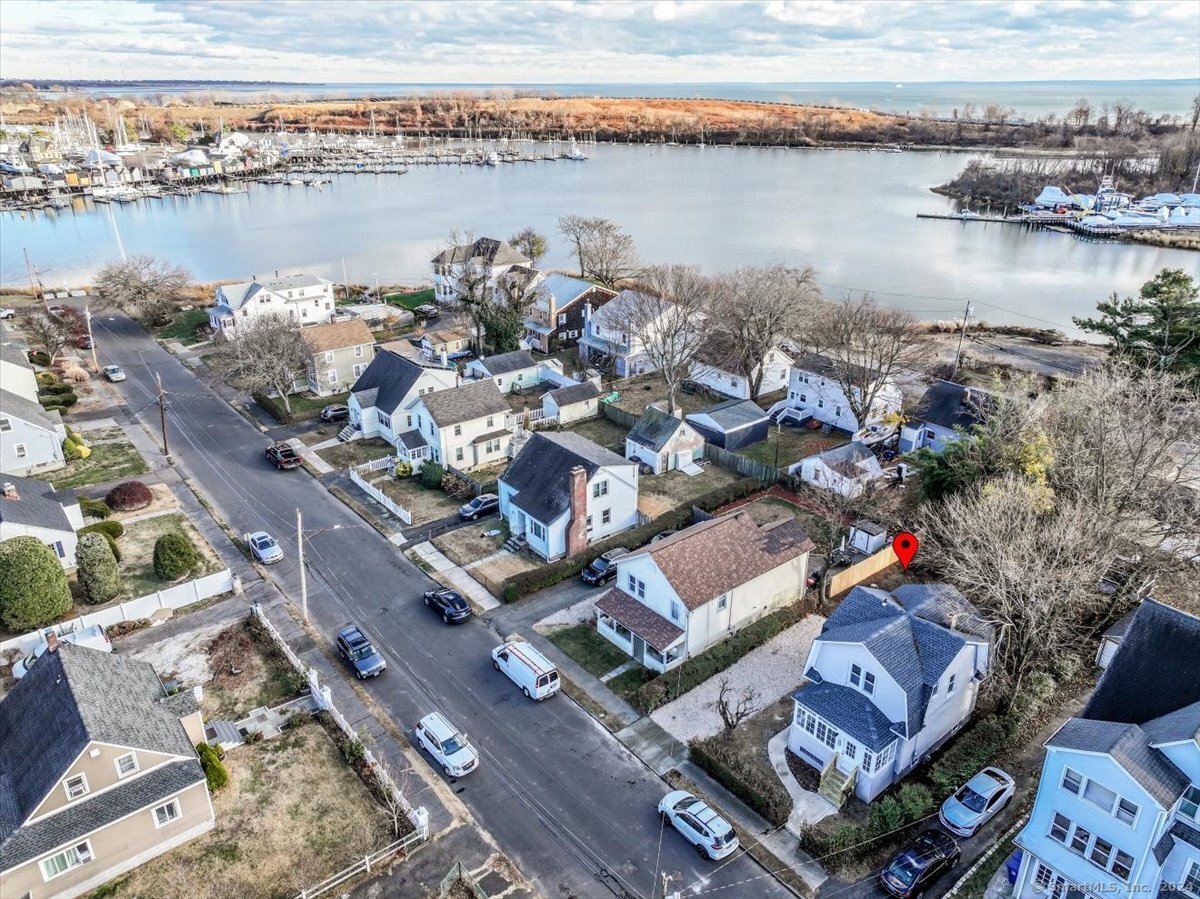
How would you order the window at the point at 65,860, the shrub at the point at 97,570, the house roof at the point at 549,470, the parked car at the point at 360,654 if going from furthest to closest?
1. the house roof at the point at 549,470
2. the shrub at the point at 97,570
3. the parked car at the point at 360,654
4. the window at the point at 65,860

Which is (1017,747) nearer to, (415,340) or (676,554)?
(676,554)

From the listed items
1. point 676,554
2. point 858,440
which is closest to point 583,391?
point 858,440

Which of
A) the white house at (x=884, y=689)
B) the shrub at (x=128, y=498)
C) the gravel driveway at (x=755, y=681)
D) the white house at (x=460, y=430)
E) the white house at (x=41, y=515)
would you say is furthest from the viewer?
the white house at (x=460, y=430)

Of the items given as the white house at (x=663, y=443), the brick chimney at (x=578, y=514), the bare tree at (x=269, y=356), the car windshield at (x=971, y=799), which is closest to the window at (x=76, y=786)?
the brick chimney at (x=578, y=514)

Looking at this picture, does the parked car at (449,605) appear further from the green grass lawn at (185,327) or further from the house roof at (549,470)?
the green grass lawn at (185,327)

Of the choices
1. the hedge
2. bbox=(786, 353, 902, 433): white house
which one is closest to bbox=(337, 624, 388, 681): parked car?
the hedge

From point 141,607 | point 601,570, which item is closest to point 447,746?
point 601,570

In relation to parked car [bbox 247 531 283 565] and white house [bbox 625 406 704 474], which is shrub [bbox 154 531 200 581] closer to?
parked car [bbox 247 531 283 565]
